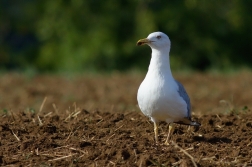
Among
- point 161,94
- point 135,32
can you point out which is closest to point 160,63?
point 161,94

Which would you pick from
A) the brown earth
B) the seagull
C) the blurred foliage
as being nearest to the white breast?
the seagull

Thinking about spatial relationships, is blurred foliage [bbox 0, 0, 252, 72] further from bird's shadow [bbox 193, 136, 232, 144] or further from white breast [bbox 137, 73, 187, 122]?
white breast [bbox 137, 73, 187, 122]

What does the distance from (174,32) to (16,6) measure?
29.6 feet

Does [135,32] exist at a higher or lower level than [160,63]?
higher

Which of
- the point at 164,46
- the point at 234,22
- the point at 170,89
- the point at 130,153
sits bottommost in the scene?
the point at 130,153

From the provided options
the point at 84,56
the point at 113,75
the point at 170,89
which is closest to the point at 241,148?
the point at 170,89

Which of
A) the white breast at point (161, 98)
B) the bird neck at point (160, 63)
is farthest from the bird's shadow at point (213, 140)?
the bird neck at point (160, 63)

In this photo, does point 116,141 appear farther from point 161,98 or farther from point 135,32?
point 135,32

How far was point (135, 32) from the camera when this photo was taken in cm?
2622

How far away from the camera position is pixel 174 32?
2564 cm

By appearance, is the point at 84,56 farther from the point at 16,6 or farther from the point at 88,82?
the point at 88,82

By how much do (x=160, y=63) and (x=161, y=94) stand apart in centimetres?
40

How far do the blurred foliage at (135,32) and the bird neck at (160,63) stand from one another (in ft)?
58.0

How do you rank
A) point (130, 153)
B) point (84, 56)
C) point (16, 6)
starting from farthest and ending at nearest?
point (16, 6) → point (84, 56) → point (130, 153)
